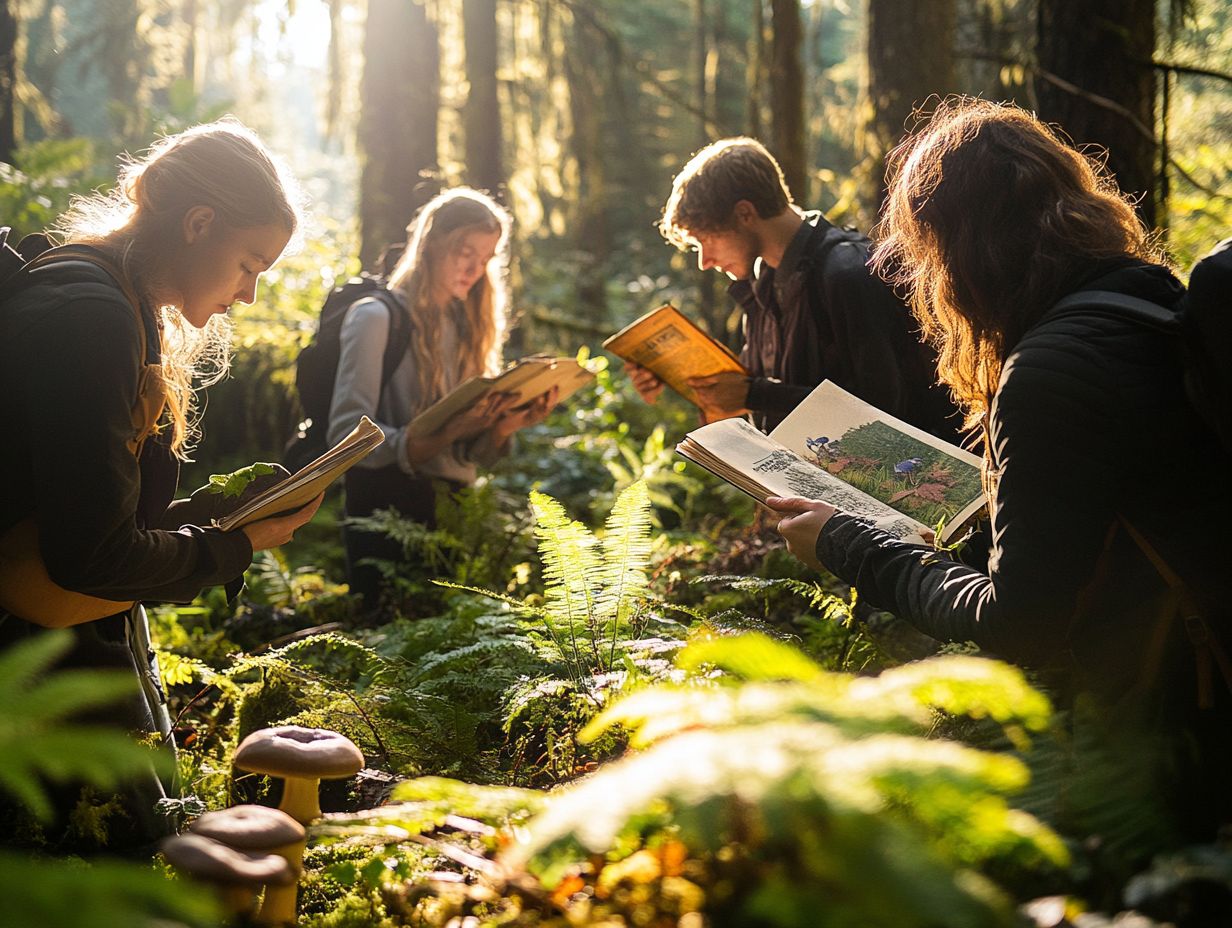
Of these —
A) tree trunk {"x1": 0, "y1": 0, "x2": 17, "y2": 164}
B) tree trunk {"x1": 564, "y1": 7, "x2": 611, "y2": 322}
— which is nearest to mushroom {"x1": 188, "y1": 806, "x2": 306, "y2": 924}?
tree trunk {"x1": 564, "y1": 7, "x2": 611, "y2": 322}

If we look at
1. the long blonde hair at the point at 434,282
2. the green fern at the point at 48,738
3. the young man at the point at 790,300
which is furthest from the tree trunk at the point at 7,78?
the green fern at the point at 48,738

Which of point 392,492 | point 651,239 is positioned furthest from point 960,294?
point 651,239

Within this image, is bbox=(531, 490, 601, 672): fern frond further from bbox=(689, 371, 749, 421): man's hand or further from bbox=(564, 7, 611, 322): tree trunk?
bbox=(564, 7, 611, 322): tree trunk

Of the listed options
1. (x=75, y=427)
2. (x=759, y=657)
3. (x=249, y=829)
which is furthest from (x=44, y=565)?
(x=759, y=657)

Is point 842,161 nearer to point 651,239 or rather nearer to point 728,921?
point 651,239

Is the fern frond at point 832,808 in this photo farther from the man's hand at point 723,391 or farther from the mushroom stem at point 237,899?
the man's hand at point 723,391

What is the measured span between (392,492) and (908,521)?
3.07m

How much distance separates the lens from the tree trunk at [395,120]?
8383 mm

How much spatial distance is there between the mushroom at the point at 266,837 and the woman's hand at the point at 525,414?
3.12m

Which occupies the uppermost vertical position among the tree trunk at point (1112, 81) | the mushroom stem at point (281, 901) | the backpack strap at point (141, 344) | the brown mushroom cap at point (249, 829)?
the tree trunk at point (1112, 81)

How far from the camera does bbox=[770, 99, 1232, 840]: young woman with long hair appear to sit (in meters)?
1.88

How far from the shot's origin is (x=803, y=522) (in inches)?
103

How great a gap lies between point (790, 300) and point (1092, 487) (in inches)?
91.0

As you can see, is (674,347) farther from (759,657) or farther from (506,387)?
(759,657)
